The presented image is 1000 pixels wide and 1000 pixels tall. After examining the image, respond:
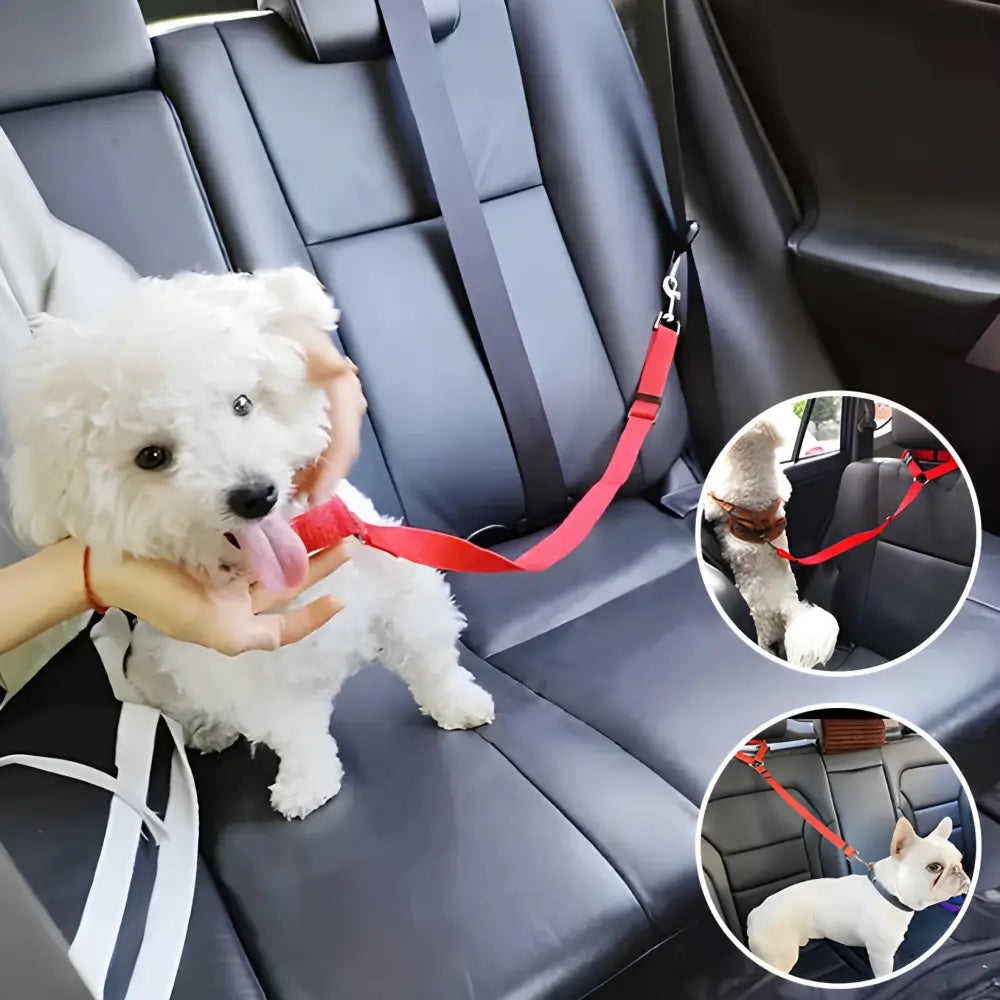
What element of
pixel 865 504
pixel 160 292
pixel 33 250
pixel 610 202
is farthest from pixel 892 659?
pixel 33 250

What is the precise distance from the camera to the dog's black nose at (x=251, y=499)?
857 mm

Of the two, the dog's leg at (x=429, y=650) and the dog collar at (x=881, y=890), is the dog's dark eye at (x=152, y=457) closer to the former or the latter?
the dog's leg at (x=429, y=650)

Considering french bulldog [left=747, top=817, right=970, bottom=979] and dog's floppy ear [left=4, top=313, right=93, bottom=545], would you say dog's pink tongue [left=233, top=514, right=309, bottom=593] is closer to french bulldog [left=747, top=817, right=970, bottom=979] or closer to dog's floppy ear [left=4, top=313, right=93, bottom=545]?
dog's floppy ear [left=4, top=313, right=93, bottom=545]

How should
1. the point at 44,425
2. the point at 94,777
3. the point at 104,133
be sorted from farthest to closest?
the point at 104,133, the point at 94,777, the point at 44,425

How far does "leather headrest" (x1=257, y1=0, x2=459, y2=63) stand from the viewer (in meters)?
1.37

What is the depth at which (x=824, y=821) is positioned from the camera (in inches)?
39.8

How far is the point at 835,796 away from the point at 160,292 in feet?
2.69

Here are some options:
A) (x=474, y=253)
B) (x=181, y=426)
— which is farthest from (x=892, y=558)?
(x=181, y=426)

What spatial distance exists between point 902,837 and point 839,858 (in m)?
0.07

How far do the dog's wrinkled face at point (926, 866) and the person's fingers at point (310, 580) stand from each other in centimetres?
62

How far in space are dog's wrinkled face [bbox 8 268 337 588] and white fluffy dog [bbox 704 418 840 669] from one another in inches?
22.8

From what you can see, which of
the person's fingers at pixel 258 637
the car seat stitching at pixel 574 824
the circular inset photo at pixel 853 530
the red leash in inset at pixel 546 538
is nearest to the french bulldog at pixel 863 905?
the car seat stitching at pixel 574 824

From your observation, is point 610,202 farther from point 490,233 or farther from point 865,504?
point 865,504

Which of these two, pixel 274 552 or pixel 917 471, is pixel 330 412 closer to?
pixel 274 552
